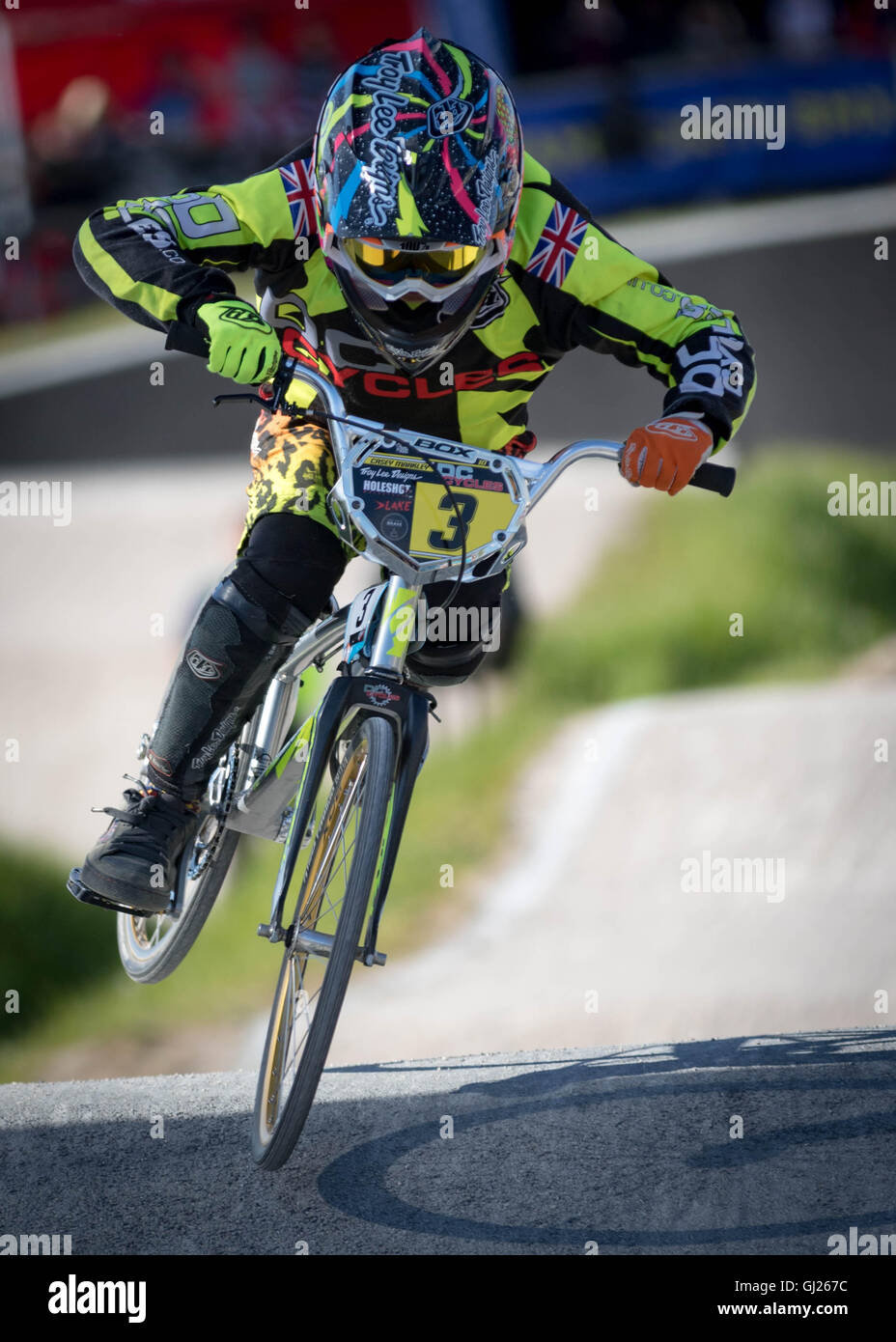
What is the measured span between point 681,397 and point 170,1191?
2.51 m

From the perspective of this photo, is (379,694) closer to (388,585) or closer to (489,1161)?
(388,585)

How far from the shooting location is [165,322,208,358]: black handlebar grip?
12.4 ft

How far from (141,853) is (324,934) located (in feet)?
3.26

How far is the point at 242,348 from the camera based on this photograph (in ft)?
11.8

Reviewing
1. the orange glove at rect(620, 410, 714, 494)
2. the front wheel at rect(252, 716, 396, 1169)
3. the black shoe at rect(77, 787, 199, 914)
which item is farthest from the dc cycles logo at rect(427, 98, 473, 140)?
the black shoe at rect(77, 787, 199, 914)

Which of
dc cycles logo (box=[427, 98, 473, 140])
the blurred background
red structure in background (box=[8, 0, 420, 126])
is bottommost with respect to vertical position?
dc cycles logo (box=[427, 98, 473, 140])

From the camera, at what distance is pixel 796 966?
33.9 feet

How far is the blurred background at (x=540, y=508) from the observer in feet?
43.2

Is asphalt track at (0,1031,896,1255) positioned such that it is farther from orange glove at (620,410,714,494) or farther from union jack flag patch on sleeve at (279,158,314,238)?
union jack flag patch on sleeve at (279,158,314,238)

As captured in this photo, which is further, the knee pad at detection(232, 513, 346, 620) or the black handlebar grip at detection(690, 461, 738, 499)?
the knee pad at detection(232, 513, 346, 620)

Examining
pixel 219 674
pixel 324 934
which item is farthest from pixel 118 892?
pixel 324 934

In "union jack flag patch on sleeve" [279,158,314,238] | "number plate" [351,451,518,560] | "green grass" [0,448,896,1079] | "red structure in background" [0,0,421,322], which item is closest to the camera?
"number plate" [351,451,518,560]

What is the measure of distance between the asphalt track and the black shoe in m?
0.66
